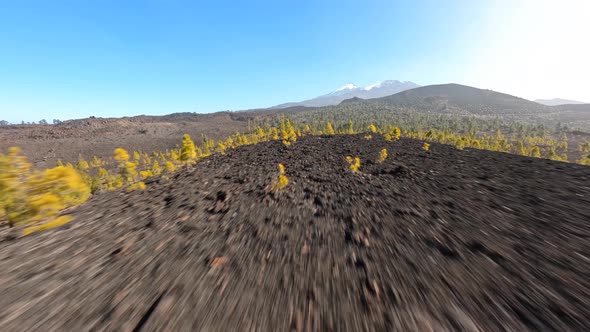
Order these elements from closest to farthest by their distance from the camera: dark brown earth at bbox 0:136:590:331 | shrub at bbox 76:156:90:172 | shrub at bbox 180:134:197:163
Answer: dark brown earth at bbox 0:136:590:331, shrub at bbox 180:134:197:163, shrub at bbox 76:156:90:172

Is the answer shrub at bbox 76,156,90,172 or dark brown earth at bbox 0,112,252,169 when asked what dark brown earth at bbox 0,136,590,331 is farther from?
dark brown earth at bbox 0,112,252,169

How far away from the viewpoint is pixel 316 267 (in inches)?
158

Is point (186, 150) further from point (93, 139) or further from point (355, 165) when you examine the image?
point (93, 139)

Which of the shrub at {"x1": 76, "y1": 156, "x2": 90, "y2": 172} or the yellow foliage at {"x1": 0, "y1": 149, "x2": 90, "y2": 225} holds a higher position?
the yellow foliage at {"x1": 0, "y1": 149, "x2": 90, "y2": 225}

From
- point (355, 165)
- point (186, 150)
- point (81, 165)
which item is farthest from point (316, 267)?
point (81, 165)

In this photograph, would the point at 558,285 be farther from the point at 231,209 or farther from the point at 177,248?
→ the point at 231,209

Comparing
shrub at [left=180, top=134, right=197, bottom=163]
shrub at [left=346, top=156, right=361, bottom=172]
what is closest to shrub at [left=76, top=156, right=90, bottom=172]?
shrub at [left=180, top=134, right=197, bottom=163]

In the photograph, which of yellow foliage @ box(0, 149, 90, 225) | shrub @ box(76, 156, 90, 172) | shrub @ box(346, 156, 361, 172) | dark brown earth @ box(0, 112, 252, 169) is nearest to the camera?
yellow foliage @ box(0, 149, 90, 225)

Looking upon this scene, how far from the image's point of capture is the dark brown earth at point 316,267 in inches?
111

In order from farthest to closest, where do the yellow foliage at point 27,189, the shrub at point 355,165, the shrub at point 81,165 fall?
the shrub at point 81,165 → the shrub at point 355,165 → the yellow foliage at point 27,189

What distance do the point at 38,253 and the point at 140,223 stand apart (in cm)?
204

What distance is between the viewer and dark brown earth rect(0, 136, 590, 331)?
283 cm

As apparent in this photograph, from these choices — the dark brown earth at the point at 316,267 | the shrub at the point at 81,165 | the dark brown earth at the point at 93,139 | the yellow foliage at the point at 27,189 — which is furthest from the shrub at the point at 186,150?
the dark brown earth at the point at 93,139

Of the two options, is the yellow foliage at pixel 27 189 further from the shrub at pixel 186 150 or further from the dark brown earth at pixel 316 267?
the shrub at pixel 186 150
